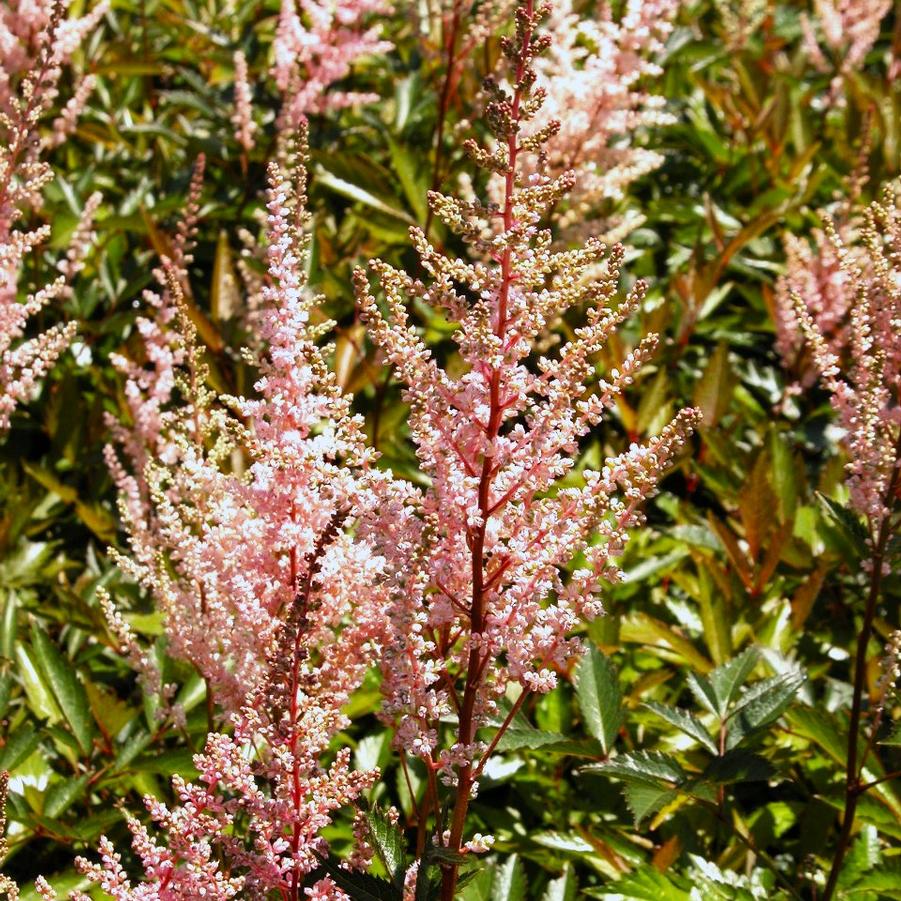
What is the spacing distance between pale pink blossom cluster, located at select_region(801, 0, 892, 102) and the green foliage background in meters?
0.17

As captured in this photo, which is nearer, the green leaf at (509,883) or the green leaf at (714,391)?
the green leaf at (509,883)

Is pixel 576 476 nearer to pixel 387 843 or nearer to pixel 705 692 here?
pixel 705 692

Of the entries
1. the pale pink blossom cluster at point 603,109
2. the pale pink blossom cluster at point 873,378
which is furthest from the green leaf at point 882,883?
the pale pink blossom cluster at point 603,109

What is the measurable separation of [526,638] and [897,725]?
100 centimetres

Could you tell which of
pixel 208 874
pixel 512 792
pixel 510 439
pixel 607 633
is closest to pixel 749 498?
pixel 607 633

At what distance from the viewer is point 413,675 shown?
201 cm

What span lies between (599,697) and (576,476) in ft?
3.72

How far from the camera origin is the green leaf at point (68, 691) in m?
3.00

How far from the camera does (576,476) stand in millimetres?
3951

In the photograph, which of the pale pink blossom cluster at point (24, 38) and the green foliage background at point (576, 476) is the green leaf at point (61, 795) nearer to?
the green foliage background at point (576, 476)

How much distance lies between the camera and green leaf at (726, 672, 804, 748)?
275cm

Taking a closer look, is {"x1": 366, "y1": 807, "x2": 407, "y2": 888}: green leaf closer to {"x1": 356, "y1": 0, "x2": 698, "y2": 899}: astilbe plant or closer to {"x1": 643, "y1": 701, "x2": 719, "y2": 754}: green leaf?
{"x1": 356, "y1": 0, "x2": 698, "y2": 899}: astilbe plant

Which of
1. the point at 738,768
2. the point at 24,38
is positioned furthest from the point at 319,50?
the point at 738,768

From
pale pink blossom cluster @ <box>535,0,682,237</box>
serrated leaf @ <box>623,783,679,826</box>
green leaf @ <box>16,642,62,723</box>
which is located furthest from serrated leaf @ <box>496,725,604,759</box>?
pale pink blossom cluster @ <box>535,0,682,237</box>
